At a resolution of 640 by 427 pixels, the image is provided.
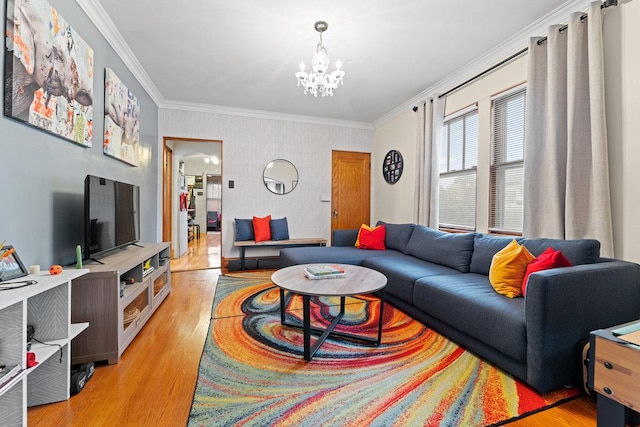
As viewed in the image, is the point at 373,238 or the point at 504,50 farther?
the point at 373,238

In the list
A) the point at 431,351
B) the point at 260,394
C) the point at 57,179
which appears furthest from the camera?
the point at 431,351

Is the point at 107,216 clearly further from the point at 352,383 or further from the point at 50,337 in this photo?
the point at 352,383

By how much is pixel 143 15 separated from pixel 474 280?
3.63 meters

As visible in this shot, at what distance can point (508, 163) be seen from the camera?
3004 mm

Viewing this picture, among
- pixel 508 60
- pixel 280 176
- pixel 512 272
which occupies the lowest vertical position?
pixel 512 272

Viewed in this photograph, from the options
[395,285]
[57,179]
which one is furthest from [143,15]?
[395,285]

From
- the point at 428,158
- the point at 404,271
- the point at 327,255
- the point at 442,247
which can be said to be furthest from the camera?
the point at 428,158

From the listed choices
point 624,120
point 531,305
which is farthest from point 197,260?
point 624,120

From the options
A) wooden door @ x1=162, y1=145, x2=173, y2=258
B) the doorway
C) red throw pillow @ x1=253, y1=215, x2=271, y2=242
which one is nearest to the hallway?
the doorway

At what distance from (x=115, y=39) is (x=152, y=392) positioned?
120 inches

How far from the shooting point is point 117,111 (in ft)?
9.16

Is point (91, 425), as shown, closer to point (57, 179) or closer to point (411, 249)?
point (57, 179)

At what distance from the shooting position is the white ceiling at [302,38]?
233cm

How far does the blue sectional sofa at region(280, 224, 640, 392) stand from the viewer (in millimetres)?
1553
